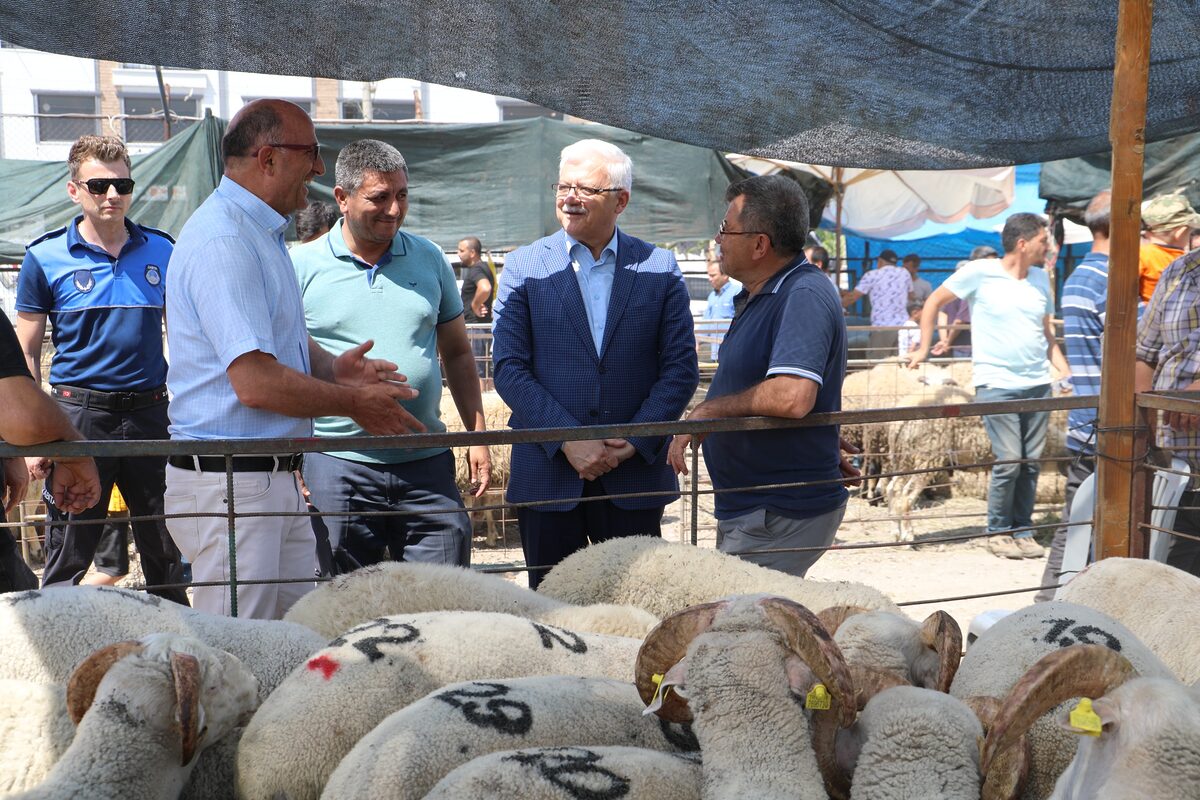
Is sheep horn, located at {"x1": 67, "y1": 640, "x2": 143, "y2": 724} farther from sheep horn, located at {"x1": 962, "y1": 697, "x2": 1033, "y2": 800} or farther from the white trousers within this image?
sheep horn, located at {"x1": 962, "y1": 697, "x2": 1033, "y2": 800}

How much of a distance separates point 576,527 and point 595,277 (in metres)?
0.88

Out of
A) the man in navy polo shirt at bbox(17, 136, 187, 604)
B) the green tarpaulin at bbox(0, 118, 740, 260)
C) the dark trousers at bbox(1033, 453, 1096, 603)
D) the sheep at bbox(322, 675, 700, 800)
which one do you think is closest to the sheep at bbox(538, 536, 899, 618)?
the sheep at bbox(322, 675, 700, 800)

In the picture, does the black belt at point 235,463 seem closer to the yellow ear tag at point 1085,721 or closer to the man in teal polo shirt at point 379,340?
the man in teal polo shirt at point 379,340

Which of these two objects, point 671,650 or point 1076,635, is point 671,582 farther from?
point 1076,635

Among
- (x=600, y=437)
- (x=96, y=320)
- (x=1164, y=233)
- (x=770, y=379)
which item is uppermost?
(x=1164, y=233)

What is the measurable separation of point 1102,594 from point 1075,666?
3.75ft

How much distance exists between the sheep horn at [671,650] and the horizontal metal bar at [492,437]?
100cm

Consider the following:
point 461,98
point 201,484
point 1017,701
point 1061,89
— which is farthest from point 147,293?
point 461,98

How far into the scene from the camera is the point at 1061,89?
3.96 metres

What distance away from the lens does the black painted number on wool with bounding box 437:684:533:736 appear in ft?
6.92

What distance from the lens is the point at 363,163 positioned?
3924 millimetres

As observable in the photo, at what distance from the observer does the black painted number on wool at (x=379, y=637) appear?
2.36 m

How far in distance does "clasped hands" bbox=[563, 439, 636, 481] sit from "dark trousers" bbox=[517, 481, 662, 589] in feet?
0.44

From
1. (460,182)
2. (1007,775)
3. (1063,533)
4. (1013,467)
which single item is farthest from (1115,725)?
(460,182)
